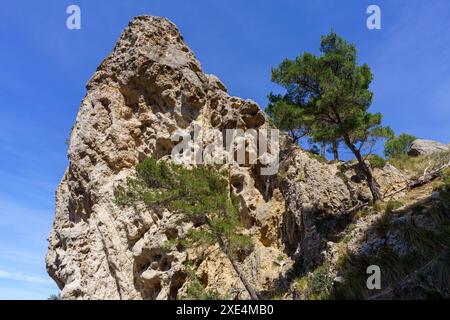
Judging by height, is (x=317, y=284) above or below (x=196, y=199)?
below

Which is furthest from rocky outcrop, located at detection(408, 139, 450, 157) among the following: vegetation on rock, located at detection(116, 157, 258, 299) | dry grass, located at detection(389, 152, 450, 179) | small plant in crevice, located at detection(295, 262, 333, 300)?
vegetation on rock, located at detection(116, 157, 258, 299)

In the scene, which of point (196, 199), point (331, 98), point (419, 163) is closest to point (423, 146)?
point (419, 163)

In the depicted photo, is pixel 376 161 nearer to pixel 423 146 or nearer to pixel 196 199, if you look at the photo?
pixel 196 199

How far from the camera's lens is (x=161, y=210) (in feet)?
70.5

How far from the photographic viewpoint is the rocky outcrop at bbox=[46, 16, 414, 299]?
18.4 m

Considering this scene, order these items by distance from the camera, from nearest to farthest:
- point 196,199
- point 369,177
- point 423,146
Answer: point 196,199
point 369,177
point 423,146

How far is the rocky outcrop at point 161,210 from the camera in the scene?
18375mm

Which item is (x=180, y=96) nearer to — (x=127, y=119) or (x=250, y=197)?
(x=127, y=119)

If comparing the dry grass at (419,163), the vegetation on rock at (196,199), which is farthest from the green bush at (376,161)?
the vegetation on rock at (196,199)

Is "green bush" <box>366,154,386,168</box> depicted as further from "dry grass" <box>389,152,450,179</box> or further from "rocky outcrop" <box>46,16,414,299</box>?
"dry grass" <box>389,152,450,179</box>

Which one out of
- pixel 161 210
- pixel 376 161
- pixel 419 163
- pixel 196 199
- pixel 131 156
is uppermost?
pixel 131 156

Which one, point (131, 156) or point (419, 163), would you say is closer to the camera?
point (419, 163)

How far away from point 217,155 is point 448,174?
12.9 metres

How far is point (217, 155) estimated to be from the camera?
73.9 ft
